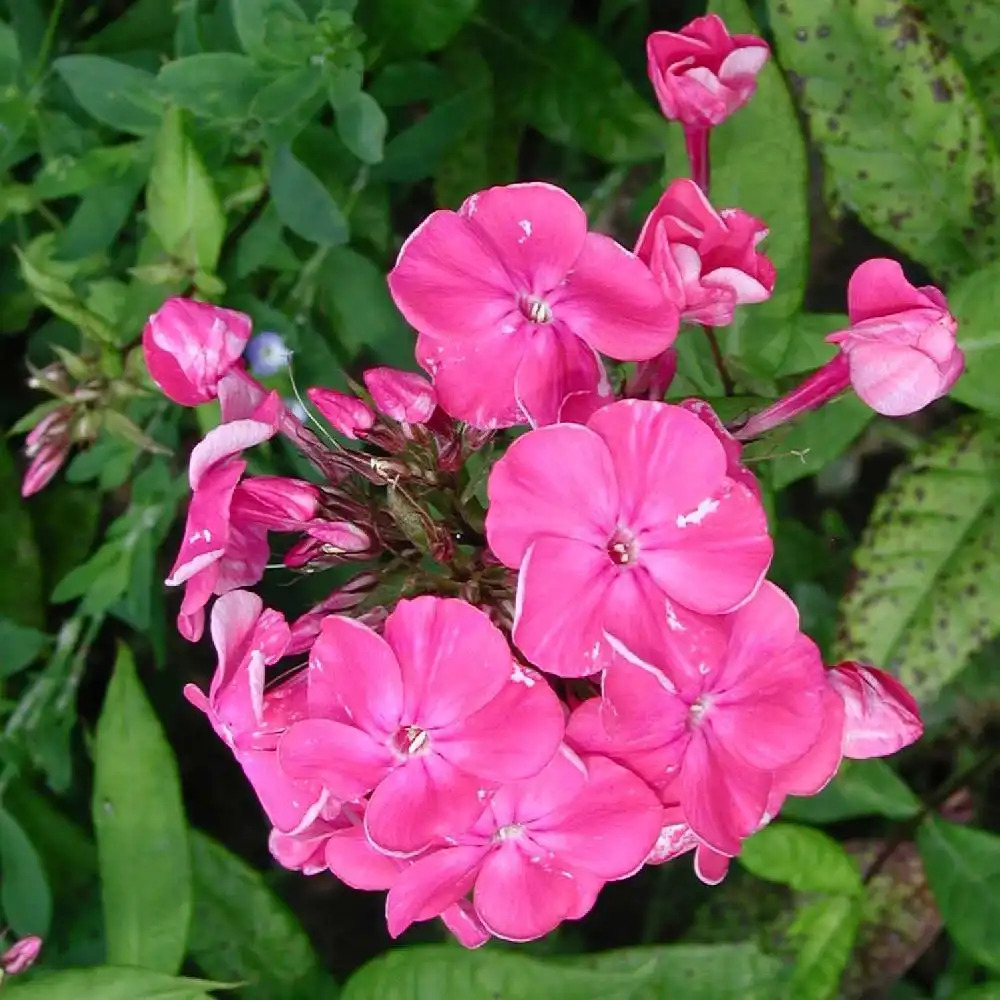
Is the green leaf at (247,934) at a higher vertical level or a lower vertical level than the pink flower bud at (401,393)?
lower

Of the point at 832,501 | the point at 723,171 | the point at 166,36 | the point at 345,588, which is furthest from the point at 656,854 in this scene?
the point at 166,36

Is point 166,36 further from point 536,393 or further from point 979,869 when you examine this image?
point 979,869

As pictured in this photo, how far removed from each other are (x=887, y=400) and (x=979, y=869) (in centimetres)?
69

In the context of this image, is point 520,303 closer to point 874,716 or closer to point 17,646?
point 874,716

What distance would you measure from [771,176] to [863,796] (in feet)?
2.29

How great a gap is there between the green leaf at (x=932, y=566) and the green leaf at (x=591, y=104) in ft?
1.86

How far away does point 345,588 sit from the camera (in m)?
0.87

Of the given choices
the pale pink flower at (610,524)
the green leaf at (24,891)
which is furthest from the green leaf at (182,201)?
the green leaf at (24,891)

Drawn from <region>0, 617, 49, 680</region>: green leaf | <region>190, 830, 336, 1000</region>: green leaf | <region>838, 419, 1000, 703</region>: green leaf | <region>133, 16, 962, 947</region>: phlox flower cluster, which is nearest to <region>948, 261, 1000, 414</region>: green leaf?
<region>838, 419, 1000, 703</region>: green leaf

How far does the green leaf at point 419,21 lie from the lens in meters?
1.22

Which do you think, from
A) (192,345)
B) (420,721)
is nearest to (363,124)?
(192,345)

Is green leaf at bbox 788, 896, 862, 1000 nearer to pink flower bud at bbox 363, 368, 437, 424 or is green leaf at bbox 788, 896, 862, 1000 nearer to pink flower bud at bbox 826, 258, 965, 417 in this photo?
pink flower bud at bbox 826, 258, 965, 417

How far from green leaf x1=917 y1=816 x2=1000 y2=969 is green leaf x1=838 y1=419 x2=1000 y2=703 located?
19 centimetres

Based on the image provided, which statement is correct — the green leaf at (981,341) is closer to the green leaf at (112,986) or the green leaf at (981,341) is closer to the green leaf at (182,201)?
the green leaf at (182,201)
